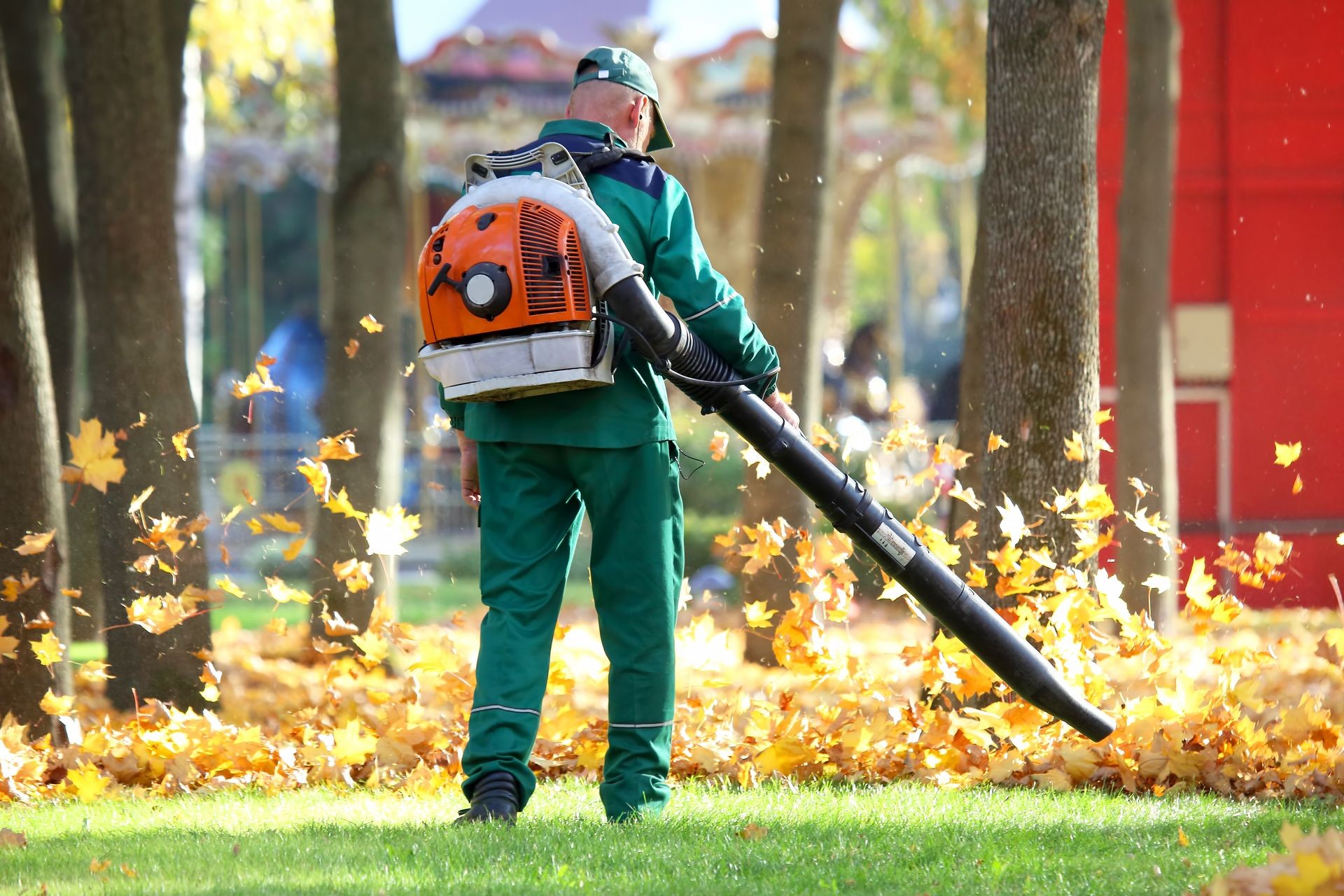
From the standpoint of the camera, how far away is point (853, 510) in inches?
150

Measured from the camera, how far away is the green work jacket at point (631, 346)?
3.60 meters

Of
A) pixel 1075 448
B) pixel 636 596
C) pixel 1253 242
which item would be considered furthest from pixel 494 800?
pixel 1253 242

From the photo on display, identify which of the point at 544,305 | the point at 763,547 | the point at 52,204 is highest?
the point at 52,204

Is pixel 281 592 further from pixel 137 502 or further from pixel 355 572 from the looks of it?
pixel 137 502

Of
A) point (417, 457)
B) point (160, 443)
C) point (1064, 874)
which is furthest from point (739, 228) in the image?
point (1064, 874)

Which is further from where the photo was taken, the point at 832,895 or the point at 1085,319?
the point at 1085,319

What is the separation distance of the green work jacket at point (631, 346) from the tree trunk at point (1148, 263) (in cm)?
439

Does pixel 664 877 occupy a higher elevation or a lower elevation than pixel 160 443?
lower

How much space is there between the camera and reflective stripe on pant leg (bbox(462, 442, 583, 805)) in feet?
11.9

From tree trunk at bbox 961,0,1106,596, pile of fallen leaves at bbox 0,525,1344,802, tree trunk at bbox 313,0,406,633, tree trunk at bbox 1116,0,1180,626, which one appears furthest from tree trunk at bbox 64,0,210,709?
tree trunk at bbox 1116,0,1180,626

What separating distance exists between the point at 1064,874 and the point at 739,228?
14.3m

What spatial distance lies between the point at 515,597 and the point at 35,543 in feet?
6.71

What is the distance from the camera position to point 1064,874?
3.18 metres

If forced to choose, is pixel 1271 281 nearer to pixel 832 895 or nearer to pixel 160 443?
pixel 160 443
